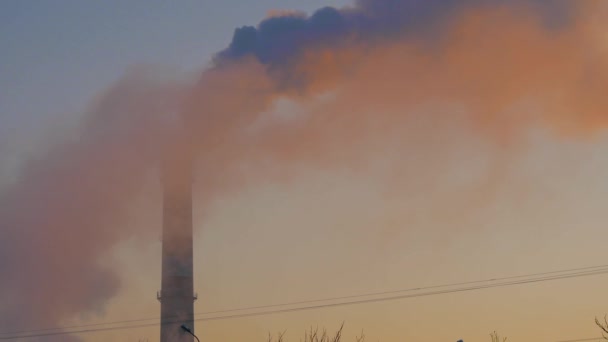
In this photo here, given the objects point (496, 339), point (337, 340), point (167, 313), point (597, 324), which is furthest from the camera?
point (167, 313)

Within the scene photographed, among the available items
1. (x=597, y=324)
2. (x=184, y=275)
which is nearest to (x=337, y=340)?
(x=597, y=324)

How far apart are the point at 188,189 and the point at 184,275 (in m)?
6.50

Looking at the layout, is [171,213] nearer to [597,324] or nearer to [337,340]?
[337,340]

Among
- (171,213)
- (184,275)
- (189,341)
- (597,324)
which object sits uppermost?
(171,213)

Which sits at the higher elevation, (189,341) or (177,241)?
(177,241)

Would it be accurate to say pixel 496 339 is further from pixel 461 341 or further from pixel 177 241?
pixel 177 241

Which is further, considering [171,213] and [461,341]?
[171,213]

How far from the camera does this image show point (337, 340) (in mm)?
45812

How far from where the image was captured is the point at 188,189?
212 feet

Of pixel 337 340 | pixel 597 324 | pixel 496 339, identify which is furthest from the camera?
pixel 496 339

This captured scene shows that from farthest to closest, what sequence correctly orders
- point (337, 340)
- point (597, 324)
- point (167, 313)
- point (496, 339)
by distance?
point (167, 313), point (496, 339), point (337, 340), point (597, 324)

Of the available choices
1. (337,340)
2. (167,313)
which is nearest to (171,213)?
(167,313)

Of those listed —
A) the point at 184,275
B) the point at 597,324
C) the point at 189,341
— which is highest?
the point at 184,275

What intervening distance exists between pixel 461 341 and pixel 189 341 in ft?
74.9
